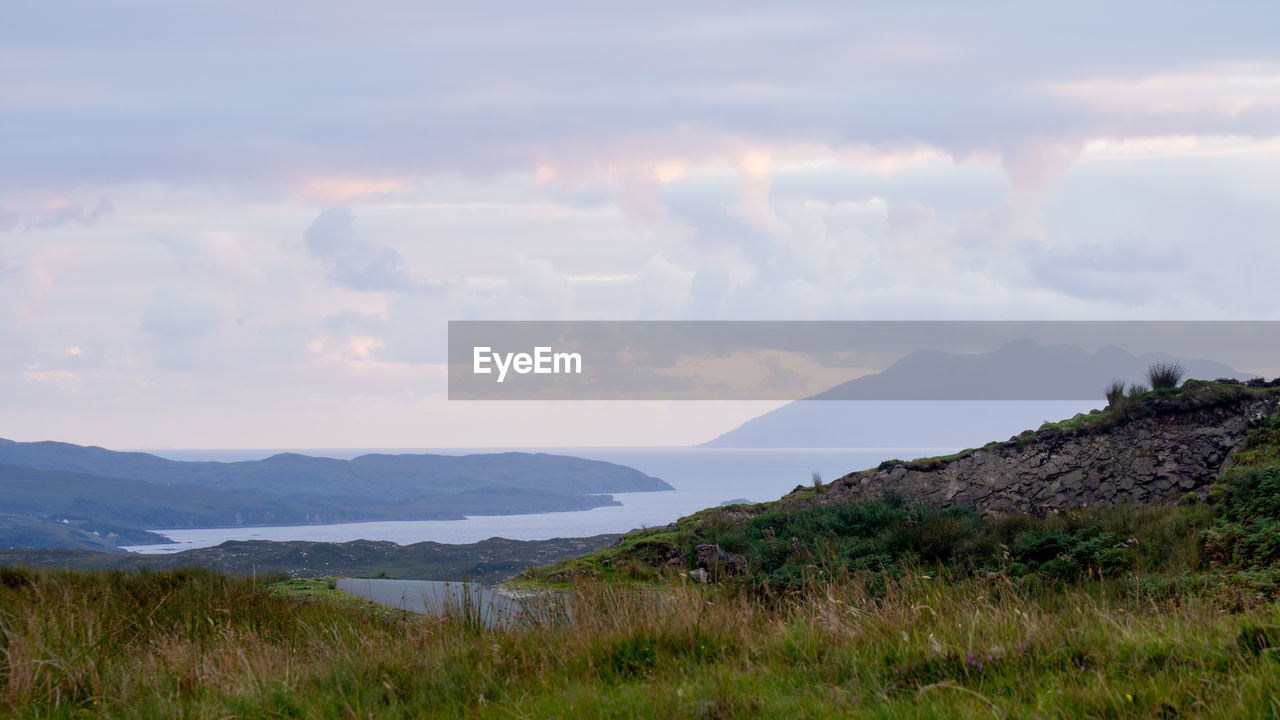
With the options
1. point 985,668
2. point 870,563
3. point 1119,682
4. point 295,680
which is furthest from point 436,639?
point 870,563

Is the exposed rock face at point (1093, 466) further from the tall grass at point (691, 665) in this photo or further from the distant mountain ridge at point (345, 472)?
the distant mountain ridge at point (345, 472)

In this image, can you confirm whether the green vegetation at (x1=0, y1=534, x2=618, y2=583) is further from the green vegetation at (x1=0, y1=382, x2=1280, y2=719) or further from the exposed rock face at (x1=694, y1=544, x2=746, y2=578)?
the green vegetation at (x1=0, y1=382, x2=1280, y2=719)

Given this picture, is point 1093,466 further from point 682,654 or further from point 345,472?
point 345,472

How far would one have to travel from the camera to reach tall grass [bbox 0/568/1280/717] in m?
4.58

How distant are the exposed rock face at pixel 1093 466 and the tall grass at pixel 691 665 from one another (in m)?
7.70

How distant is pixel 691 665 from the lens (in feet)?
18.4

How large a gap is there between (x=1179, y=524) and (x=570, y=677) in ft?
30.7

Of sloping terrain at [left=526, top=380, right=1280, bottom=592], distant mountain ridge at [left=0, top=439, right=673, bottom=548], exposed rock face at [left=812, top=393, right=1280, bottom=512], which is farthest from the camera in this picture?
distant mountain ridge at [left=0, top=439, right=673, bottom=548]

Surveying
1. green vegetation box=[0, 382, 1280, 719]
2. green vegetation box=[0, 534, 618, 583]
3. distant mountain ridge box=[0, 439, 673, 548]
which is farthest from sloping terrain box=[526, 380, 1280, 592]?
distant mountain ridge box=[0, 439, 673, 548]

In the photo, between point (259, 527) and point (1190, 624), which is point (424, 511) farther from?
point (1190, 624)

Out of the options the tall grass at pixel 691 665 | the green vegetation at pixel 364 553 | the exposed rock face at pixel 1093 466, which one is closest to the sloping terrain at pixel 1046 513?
the exposed rock face at pixel 1093 466

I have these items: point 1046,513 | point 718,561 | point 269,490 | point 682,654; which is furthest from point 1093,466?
point 269,490

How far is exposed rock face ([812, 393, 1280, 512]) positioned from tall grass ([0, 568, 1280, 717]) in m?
7.70

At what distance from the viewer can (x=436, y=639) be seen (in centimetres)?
666
